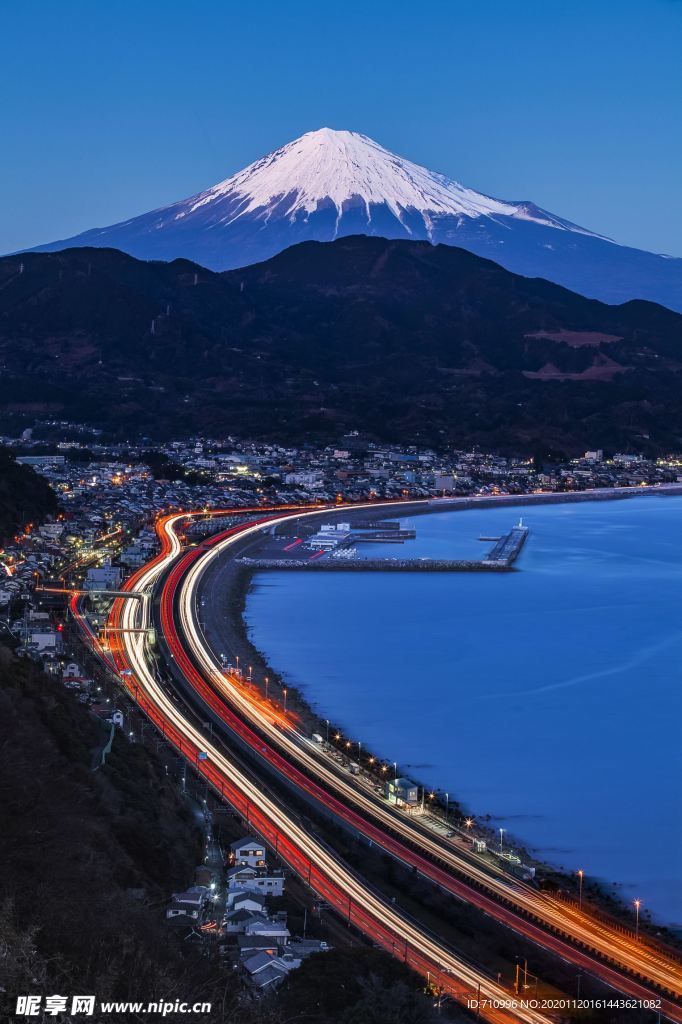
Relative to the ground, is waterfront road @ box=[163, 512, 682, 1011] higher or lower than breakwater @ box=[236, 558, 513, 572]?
lower

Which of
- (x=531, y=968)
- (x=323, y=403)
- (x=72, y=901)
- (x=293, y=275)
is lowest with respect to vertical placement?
(x=531, y=968)

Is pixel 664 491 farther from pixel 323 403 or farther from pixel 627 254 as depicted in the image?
pixel 627 254

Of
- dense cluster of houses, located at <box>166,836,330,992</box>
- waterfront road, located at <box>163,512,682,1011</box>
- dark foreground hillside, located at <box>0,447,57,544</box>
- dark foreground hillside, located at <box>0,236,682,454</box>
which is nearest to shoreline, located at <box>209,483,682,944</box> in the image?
waterfront road, located at <box>163,512,682,1011</box>

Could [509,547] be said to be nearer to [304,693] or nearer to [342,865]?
[304,693]

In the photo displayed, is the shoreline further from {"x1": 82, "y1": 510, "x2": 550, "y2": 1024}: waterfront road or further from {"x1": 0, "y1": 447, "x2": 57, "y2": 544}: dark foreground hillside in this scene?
{"x1": 0, "y1": 447, "x2": 57, "y2": 544}: dark foreground hillside

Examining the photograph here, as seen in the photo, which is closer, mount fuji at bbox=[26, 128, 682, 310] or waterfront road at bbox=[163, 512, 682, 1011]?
waterfront road at bbox=[163, 512, 682, 1011]

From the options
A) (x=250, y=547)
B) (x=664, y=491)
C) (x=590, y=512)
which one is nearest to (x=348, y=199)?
(x=664, y=491)

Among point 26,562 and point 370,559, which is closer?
point 26,562
